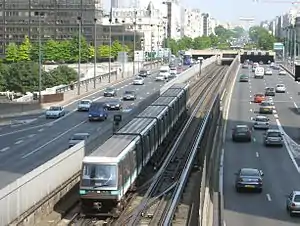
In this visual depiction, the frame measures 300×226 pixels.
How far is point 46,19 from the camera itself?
633ft

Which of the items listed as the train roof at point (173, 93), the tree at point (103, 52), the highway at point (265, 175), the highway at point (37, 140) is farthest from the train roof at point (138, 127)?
the tree at point (103, 52)

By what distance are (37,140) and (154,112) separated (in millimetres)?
10504

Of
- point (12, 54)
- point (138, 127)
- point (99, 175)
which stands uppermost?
point (138, 127)

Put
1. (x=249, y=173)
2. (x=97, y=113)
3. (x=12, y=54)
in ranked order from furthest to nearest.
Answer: (x=12, y=54), (x=97, y=113), (x=249, y=173)

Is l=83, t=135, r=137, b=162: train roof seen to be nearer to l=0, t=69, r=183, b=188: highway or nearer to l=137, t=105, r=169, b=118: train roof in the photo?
l=0, t=69, r=183, b=188: highway

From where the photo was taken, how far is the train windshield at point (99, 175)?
86.0 feet

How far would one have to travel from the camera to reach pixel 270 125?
6059cm

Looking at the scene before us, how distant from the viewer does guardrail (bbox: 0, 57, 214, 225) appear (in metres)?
23.3

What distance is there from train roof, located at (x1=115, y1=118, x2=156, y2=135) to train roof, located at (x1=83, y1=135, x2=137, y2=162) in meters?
1.56

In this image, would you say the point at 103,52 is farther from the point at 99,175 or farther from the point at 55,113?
the point at 99,175

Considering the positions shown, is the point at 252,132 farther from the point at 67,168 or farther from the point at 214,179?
the point at 67,168

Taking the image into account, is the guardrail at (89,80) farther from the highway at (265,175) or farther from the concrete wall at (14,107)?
the highway at (265,175)

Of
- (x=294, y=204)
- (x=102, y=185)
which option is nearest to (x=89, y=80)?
(x=294, y=204)

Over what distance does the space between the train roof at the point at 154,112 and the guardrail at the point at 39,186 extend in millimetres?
7520
